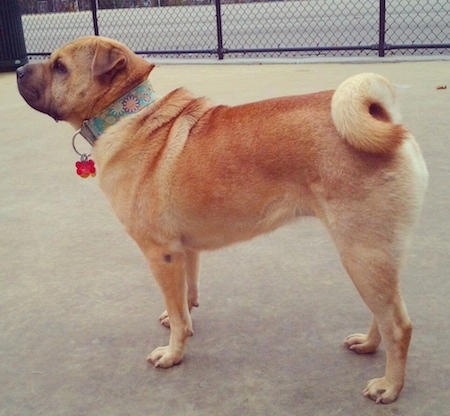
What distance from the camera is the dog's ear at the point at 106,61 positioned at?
2.37 metres

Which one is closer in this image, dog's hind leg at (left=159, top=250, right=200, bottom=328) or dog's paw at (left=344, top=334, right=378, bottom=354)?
dog's paw at (left=344, top=334, right=378, bottom=354)

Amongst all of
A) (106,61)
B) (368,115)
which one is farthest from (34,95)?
(368,115)

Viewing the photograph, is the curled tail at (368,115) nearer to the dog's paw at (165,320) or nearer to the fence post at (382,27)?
the dog's paw at (165,320)

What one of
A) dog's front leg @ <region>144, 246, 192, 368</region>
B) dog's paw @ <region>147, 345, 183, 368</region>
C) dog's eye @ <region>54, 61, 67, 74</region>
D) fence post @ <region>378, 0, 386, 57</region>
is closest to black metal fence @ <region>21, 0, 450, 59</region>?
fence post @ <region>378, 0, 386, 57</region>

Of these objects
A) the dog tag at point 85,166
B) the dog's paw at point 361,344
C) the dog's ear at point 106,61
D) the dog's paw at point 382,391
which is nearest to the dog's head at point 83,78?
the dog's ear at point 106,61

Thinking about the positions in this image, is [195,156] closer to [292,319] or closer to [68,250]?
[292,319]

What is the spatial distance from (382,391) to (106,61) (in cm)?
162

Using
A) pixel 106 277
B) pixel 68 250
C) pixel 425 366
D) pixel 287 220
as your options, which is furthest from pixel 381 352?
pixel 68 250

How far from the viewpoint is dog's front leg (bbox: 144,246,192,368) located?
235 centimetres

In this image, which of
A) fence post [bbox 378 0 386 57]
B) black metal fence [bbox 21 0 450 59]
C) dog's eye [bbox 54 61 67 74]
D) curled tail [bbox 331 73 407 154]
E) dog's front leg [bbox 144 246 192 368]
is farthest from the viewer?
black metal fence [bbox 21 0 450 59]

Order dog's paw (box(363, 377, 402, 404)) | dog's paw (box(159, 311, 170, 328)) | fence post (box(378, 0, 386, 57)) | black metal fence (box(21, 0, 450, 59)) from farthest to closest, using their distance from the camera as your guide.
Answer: black metal fence (box(21, 0, 450, 59)) → fence post (box(378, 0, 386, 57)) → dog's paw (box(159, 311, 170, 328)) → dog's paw (box(363, 377, 402, 404))

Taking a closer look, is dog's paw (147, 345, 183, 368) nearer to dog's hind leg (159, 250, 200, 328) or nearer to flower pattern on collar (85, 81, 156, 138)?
dog's hind leg (159, 250, 200, 328)

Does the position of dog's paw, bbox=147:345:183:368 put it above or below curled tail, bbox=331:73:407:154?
below

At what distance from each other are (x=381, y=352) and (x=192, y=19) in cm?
1629
